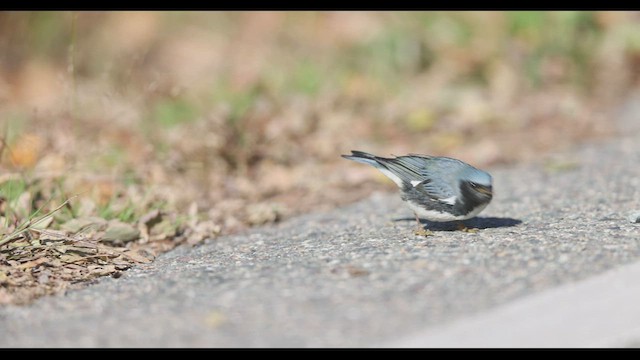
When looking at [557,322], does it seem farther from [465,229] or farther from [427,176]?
[427,176]

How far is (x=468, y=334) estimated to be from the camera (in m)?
3.12

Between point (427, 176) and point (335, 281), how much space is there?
1212 mm

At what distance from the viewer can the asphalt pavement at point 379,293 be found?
10.5ft

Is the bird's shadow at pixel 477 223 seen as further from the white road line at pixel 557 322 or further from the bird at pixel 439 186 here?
the white road line at pixel 557 322

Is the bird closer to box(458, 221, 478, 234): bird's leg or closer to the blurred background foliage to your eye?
box(458, 221, 478, 234): bird's leg

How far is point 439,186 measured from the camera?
4.64 meters

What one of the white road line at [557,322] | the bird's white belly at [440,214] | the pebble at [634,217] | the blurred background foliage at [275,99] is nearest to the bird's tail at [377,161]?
the bird's white belly at [440,214]

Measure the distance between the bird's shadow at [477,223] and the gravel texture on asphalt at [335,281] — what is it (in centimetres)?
1

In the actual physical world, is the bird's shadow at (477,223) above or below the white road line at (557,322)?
above

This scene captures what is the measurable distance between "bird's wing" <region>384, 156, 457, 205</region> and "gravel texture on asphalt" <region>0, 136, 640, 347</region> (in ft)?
0.67

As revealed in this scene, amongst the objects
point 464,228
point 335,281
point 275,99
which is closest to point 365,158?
point 464,228
